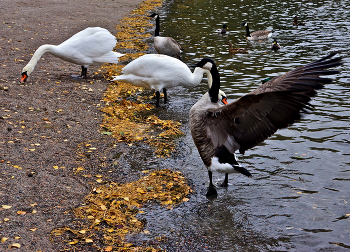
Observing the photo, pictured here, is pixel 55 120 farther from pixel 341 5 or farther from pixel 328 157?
pixel 341 5

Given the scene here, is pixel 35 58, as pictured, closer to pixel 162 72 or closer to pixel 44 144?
pixel 162 72

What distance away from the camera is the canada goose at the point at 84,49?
10695mm

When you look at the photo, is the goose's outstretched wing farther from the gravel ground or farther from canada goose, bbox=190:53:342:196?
the gravel ground

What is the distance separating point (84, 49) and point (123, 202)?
21.5 feet

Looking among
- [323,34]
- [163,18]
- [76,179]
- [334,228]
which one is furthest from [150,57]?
[163,18]

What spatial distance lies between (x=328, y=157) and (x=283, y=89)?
10.4 feet

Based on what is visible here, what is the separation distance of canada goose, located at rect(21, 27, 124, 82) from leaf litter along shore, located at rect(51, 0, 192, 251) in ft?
3.75

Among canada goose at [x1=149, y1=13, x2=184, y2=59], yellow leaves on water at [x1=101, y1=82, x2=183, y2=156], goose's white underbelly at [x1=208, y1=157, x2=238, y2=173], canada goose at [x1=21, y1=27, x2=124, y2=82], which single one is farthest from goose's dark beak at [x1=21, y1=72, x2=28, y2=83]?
goose's white underbelly at [x1=208, y1=157, x2=238, y2=173]

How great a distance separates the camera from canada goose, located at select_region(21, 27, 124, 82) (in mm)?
10695

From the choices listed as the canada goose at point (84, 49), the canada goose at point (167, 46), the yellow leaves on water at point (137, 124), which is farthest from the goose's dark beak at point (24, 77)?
the canada goose at point (167, 46)


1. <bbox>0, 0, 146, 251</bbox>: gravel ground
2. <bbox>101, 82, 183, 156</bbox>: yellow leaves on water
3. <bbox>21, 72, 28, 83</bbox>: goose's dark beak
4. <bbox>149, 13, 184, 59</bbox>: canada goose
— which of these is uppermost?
<bbox>149, 13, 184, 59</bbox>: canada goose

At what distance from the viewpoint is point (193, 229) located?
16.8ft

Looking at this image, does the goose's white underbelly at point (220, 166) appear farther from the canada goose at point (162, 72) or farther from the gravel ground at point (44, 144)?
the canada goose at point (162, 72)

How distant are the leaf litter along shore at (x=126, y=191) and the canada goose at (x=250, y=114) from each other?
0.85 m
